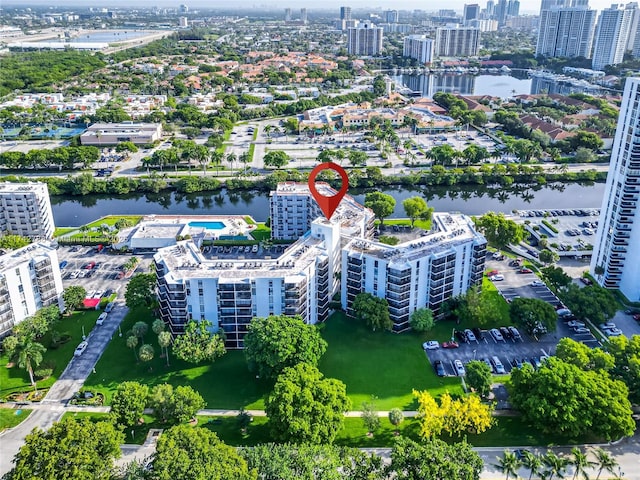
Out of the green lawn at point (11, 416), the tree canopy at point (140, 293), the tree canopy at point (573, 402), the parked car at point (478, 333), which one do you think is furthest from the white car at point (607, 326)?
the green lawn at point (11, 416)

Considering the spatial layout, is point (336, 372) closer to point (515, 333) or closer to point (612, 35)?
point (515, 333)

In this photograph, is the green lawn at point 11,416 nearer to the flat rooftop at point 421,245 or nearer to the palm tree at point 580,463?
the flat rooftop at point 421,245

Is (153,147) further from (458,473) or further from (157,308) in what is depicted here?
(458,473)

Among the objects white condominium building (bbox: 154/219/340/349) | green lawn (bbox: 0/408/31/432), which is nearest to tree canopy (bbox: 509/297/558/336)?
white condominium building (bbox: 154/219/340/349)

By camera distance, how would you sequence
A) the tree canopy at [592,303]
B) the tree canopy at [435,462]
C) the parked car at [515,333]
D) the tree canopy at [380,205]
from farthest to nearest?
1. the tree canopy at [380,205]
2. the tree canopy at [592,303]
3. the parked car at [515,333]
4. the tree canopy at [435,462]

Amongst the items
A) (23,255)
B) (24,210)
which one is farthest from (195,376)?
(24,210)

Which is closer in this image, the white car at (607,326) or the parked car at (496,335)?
the parked car at (496,335)
